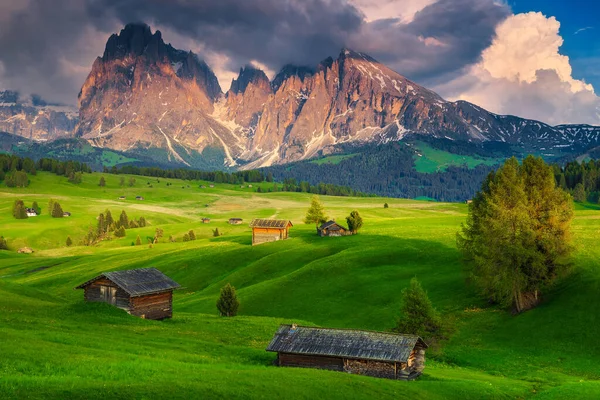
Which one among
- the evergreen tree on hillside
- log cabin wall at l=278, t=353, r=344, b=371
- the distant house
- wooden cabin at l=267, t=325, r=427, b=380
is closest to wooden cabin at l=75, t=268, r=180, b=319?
wooden cabin at l=267, t=325, r=427, b=380

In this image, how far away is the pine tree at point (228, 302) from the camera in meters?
64.8

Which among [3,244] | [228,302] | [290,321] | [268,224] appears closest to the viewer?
[290,321]

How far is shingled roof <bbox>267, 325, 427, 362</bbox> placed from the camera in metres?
37.7

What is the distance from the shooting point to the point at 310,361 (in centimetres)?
3931

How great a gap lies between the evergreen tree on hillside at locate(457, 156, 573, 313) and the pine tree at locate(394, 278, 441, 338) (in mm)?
12075

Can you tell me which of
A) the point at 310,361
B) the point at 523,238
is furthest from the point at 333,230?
the point at 310,361

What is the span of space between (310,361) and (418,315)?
13211 mm

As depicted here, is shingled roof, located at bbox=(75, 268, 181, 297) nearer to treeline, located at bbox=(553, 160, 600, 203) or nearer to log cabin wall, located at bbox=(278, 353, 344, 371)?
log cabin wall, located at bbox=(278, 353, 344, 371)

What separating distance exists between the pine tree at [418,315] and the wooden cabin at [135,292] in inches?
1084

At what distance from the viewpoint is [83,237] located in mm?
190500

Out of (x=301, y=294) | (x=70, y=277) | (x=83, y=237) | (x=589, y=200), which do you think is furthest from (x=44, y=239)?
(x=589, y=200)

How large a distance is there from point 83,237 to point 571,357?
177212 millimetres

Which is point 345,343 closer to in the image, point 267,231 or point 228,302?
point 228,302

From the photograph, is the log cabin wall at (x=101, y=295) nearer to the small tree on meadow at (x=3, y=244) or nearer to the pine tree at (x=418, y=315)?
the pine tree at (x=418, y=315)
